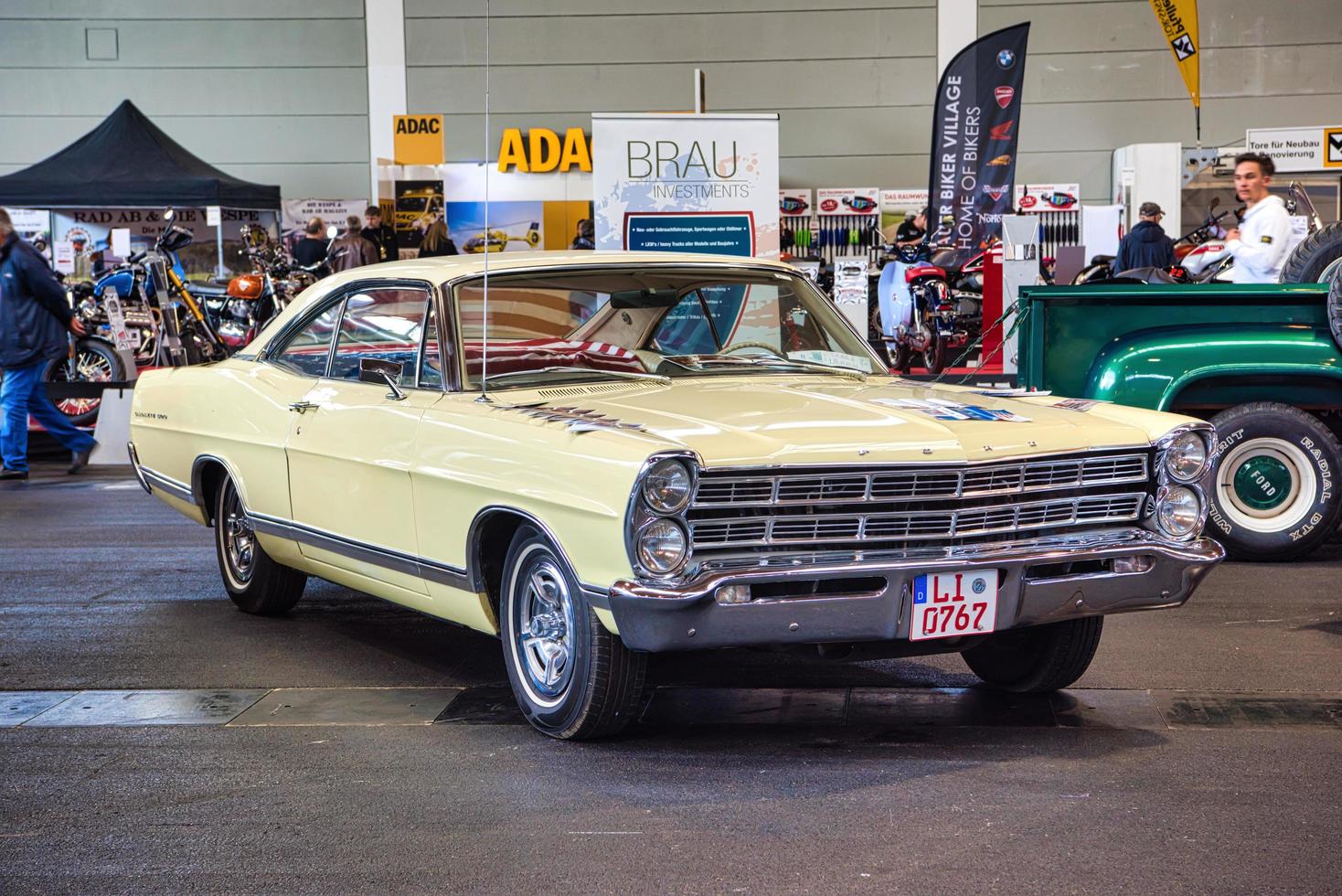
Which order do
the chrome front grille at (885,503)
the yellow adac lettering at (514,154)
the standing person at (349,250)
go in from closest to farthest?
the chrome front grille at (885,503) < the standing person at (349,250) < the yellow adac lettering at (514,154)

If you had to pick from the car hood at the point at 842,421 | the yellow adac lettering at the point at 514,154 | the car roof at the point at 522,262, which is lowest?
the car hood at the point at 842,421

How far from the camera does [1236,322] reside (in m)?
7.36

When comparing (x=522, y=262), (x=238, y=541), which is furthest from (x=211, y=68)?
(x=522, y=262)

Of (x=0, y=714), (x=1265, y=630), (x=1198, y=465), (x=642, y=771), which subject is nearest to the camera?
(x=642, y=771)

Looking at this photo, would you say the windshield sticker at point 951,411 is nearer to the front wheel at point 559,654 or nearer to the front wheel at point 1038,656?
the front wheel at point 1038,656

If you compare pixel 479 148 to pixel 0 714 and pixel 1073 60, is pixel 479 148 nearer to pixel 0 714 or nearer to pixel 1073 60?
pixel 1073 60

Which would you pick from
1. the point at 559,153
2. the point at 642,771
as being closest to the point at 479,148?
the point at 559,153

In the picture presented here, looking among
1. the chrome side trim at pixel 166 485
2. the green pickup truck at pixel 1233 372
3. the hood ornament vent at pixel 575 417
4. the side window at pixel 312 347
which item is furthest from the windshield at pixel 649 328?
the chrome side trim at pixel 166 485

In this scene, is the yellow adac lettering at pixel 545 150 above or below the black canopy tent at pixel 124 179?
above

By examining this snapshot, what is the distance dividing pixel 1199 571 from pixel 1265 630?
1769 millimetres

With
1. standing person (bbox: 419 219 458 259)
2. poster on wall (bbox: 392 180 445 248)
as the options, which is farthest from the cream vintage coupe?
poster on wall (bbox: 392 180 445 248)

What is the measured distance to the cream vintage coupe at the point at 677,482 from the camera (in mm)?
4012

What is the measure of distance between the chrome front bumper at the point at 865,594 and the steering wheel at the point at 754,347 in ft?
4.85

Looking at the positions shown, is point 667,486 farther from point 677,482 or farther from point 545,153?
point 545,153
